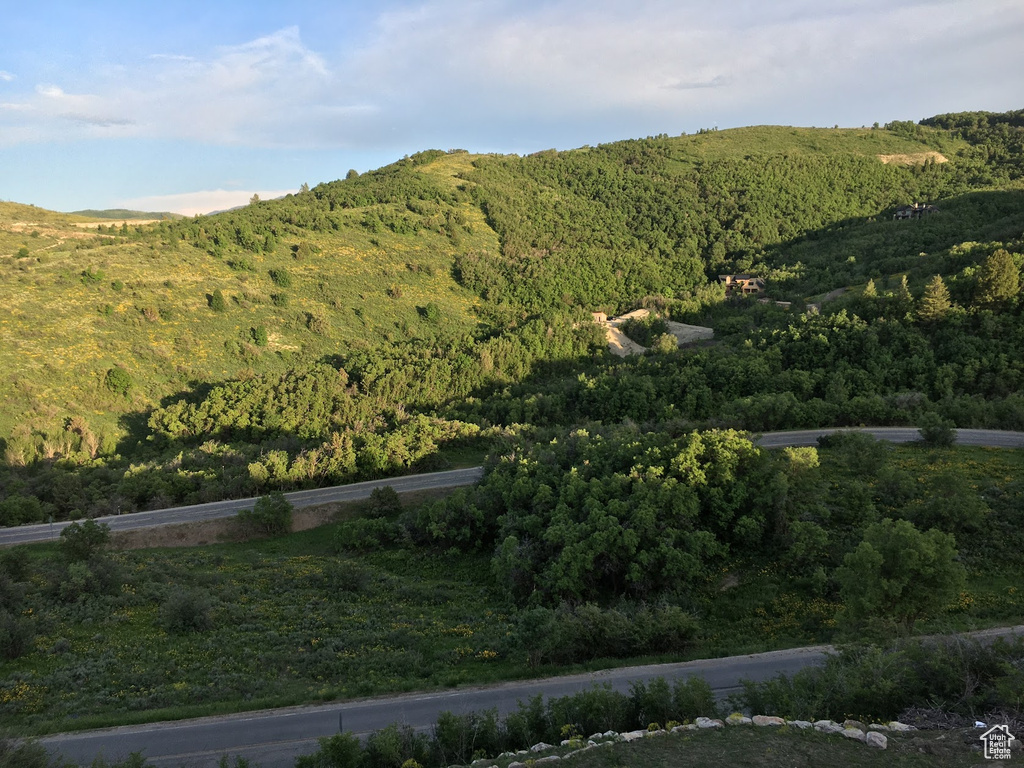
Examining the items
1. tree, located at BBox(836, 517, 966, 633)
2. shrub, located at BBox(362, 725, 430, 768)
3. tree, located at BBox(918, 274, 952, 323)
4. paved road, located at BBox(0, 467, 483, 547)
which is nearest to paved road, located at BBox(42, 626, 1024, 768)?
tree, located at BBox(836, 517, 966, 633)

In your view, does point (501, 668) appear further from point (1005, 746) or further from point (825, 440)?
point (825, 440)

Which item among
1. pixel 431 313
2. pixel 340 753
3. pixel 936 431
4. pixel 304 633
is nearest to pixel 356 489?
pixel 304 633

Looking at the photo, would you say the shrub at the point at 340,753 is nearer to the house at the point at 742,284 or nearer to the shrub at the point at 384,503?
the shrub at the point at 384,503

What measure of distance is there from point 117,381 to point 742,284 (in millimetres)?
82523

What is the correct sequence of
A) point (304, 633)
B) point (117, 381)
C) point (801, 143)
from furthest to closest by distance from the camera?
point (801, 143) < point (117, 381) < point (304, 633)

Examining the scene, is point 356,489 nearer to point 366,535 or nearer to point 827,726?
point 366,535

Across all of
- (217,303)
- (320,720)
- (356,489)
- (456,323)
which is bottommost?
(356,489)

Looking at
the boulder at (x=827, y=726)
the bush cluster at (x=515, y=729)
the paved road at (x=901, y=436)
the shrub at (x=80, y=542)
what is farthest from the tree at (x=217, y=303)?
the boulder at (x=827, y=726)

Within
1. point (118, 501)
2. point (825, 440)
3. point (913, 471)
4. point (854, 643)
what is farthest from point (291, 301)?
point (854, 643)

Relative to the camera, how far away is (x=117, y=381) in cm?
5347

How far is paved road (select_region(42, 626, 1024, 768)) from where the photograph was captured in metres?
13.7

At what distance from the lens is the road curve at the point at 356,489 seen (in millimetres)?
32531

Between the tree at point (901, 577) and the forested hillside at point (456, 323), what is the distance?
18.5 metres

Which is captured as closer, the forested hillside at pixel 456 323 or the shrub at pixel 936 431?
the shrub at pixel 936 431
